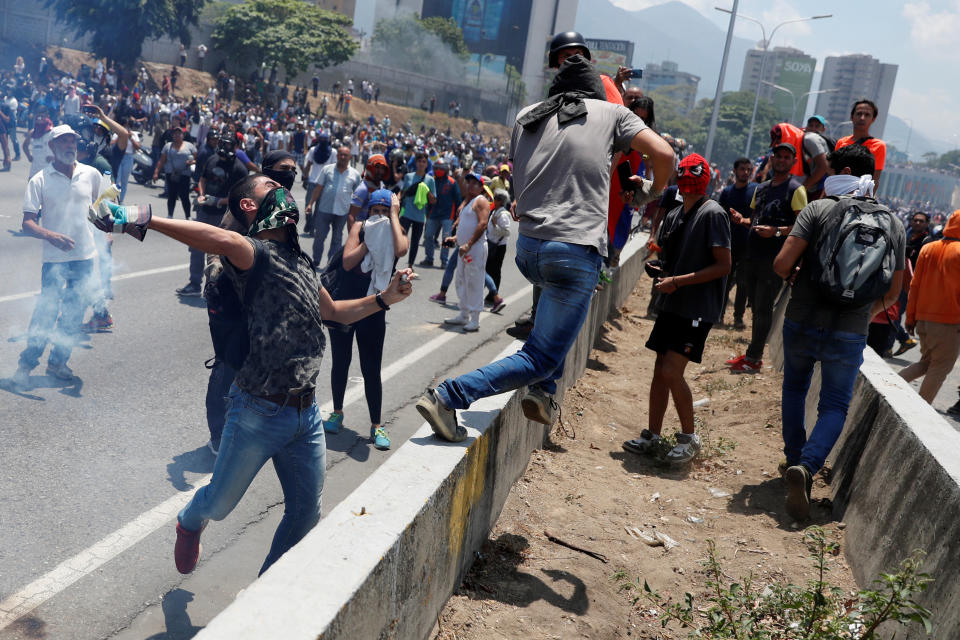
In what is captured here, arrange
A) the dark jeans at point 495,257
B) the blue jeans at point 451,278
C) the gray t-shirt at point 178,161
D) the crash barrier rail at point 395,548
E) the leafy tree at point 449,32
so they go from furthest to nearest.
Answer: the leafy tree at point 449,32 → the gray t-shirt at point 178,161 → the dark jeans at point 495,257 → the blue jeans at point 451,278 → the crash barrier rail at point 395,548

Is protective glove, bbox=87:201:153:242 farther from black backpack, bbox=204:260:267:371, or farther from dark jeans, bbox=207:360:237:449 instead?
dark jeans, bbox=207:360:237:449

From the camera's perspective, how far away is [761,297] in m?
8.77

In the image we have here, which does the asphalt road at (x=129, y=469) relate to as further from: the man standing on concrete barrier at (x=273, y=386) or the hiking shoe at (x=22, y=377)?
the man standing on concrete barrier at (x=273, y=386)

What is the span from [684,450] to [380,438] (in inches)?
82.4

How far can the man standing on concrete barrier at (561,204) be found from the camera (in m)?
3.74

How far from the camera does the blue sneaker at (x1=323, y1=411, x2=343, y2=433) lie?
6.24 metres

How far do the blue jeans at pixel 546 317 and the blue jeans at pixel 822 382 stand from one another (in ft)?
5.91

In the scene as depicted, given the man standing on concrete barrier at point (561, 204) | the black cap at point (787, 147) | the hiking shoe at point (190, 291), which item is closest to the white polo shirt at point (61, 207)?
the hiking shoe at point (190, 291)

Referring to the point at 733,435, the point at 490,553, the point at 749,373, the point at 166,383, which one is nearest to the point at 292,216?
the point at 490,553

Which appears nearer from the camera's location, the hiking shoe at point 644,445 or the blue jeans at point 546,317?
the blue jeans at point 546,317

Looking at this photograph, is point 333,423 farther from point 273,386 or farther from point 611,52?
point 611,52

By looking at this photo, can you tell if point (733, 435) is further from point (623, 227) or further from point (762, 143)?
point (762, 143)

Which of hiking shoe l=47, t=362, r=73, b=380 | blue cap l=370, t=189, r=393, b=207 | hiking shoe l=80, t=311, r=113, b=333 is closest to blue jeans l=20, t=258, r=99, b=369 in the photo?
hiking shoe l=47, t=362, r=73, b=380

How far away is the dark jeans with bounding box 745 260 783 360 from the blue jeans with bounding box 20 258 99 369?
617cm
